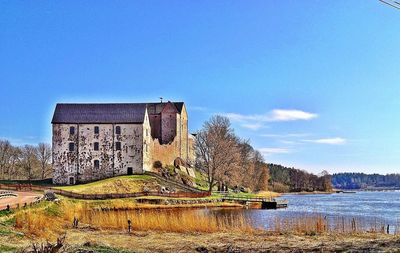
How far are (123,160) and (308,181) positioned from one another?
326ft

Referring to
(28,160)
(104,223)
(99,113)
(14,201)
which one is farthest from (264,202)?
(28,160)

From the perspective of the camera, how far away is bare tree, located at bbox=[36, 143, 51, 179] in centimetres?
9519

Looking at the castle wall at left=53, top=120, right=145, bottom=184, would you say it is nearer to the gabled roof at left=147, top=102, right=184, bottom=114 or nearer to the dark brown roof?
the dark brown roof

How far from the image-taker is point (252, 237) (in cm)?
2195

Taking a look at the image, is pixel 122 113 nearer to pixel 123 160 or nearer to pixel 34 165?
pixel 123 160

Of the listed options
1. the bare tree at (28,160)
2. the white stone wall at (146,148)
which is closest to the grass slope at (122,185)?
the white stone wall at (146,148)

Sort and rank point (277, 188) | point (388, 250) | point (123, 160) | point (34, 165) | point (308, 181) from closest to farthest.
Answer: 1. point (388, 250)
2. point (123, 160)
3. point (34, 165)
4. point (277, 188)
5. point (308, 181)

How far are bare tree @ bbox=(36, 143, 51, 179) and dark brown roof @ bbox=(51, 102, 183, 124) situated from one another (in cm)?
2320

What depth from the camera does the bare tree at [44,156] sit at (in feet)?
312

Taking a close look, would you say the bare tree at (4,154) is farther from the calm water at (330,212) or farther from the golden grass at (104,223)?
the golden grass at (104,223)

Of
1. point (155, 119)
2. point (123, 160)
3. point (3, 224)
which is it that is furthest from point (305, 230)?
point (155, 119)

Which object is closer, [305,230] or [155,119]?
[305,230]

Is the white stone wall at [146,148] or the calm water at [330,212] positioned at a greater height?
the white stone wall at [146,148]

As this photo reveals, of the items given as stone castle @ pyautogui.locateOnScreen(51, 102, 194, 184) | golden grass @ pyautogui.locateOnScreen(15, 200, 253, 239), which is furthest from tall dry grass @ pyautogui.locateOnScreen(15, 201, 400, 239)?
stone castle @ pyautogui.locateOnScreen(51, 102, 194, 184)
